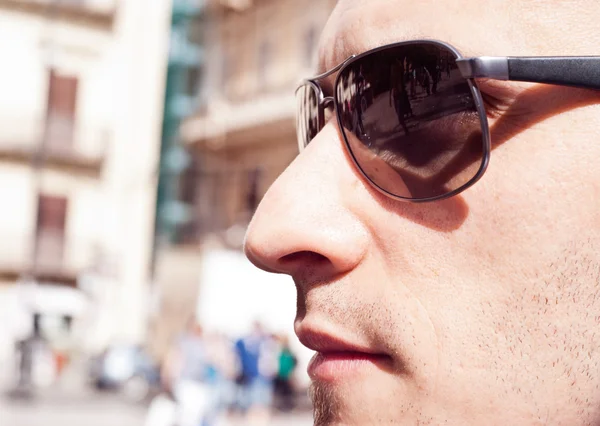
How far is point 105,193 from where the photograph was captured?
20.9 meters

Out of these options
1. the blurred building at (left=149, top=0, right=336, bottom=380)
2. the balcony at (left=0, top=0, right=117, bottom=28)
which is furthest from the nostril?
the balcony at (left=0, top=0, right=117, bottom=28)

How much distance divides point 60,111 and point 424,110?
A: 20185 millimetres

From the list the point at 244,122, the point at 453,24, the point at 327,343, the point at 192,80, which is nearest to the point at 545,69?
the point at 453,24

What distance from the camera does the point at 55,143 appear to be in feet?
66.2

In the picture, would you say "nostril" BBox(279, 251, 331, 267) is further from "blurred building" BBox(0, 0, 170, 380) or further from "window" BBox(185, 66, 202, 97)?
"window" BBox(185, 66, 202, 97)

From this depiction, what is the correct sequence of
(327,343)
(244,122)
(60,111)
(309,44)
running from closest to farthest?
(327,343) < (309,44) < (244,122) < (60,111)

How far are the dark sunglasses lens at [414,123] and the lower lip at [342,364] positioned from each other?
0.24 metres

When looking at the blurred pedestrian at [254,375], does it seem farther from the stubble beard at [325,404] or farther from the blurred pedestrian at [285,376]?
the stubble beard at [325,404]


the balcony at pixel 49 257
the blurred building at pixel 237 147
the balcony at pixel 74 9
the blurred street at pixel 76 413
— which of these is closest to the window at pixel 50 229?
the balcony at pixel 49 257

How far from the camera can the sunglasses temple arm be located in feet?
3.44

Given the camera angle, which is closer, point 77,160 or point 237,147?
point 237,147

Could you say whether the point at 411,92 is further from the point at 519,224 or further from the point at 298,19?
the point at 298,19

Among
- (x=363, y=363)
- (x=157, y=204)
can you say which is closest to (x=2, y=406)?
(x=363, y=363)

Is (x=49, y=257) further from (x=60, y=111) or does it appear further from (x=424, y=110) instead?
(x=424, y=110)
